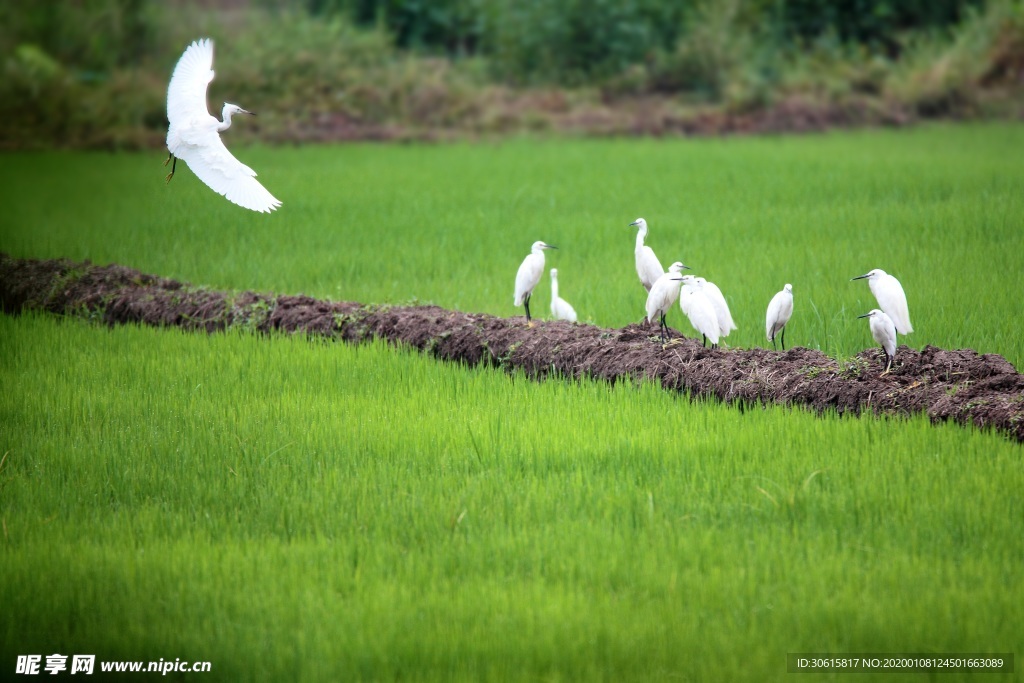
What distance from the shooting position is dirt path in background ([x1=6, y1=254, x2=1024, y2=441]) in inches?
228

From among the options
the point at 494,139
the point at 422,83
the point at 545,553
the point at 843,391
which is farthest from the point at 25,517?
the point at 422,83

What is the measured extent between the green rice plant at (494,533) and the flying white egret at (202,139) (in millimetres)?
1283

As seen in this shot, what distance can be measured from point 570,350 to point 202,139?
8.54ft

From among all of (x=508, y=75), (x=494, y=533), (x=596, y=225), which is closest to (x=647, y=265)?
(x=494, y=533)

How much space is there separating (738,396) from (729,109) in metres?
17.0

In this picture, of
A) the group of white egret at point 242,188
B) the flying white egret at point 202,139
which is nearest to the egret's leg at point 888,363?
the group of white egret at point 242,188

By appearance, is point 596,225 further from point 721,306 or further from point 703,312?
point 703,312

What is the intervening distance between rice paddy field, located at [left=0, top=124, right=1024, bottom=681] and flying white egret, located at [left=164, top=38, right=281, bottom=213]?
4.20ft

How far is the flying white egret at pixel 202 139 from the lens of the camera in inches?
229

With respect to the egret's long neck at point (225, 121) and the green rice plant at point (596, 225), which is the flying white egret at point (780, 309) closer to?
the green rice plant at point (596, 225)

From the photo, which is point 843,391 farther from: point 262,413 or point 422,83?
point 422,83

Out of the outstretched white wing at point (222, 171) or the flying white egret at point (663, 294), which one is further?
the flying white egret at point (663, 294)

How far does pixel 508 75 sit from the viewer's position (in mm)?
24812

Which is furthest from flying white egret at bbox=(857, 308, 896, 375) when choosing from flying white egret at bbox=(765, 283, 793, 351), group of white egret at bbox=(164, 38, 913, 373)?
flying white egret at bbox=(765, 283, 793, 351)
